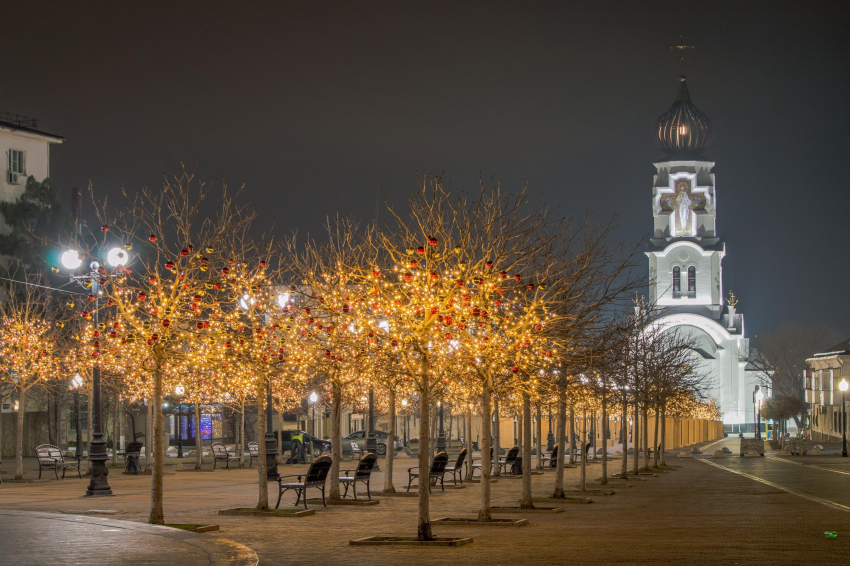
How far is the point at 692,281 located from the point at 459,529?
358 ft

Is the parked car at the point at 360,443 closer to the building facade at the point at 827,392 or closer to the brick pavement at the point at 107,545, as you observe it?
the brick pavement at the point at 107,545

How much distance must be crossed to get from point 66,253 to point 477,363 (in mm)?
9251

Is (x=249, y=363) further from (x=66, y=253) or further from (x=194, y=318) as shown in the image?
(x=66, y=253)

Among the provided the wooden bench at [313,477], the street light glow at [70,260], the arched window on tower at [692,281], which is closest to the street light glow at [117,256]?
the street light glow at [70,260]

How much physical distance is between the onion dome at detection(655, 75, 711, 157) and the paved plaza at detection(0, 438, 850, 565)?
104371 mm

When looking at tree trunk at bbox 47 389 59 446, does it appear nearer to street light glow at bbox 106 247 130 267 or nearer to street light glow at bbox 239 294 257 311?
street light glow at bbox 239 294 257 311

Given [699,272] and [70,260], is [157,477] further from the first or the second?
[699,272]

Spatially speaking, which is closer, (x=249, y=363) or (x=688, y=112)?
(x=249, y=363)

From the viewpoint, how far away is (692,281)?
12156 centimetres

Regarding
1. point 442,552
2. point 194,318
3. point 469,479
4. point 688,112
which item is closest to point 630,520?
point 442,552

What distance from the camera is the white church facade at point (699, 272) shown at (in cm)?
11938

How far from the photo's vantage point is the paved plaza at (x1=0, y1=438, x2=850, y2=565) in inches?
519

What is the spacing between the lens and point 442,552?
555 inches

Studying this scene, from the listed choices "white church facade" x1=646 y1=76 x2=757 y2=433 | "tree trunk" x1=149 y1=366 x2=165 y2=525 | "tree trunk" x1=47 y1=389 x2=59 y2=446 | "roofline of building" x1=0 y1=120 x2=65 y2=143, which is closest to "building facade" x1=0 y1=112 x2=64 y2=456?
"roofline of building" x1=0 y1=120 x2=65 y2=143
